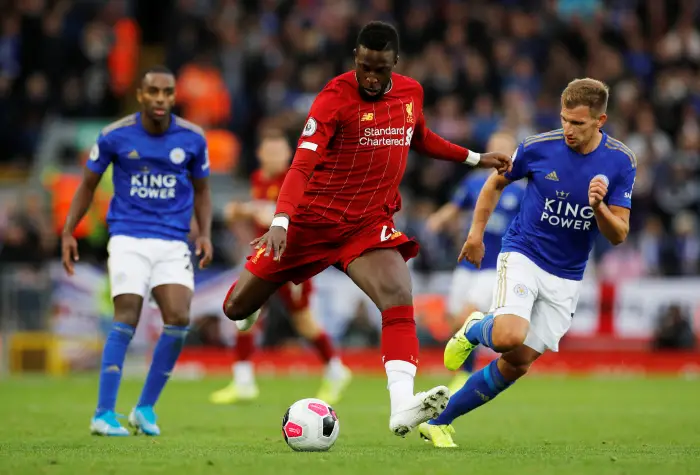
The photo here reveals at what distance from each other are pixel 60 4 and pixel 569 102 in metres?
17.7

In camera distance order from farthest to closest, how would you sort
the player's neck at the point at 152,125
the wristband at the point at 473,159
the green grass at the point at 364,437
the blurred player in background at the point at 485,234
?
the blurred player in background at the point at 485,234 → the player's neck at the point at 152,125 → the wristband at the point at 473,159 → the green grass at the point at 364,437

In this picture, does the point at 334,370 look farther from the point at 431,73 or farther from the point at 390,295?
the point at 431,73

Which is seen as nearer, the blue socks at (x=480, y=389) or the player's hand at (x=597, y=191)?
the player's hand at (x=597, y=191)

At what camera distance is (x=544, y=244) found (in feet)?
27.1

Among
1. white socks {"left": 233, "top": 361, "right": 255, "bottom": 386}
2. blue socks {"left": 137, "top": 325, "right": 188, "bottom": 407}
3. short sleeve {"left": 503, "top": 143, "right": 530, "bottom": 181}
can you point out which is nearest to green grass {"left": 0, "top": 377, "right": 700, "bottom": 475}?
white socks {"left": 233, "top": 361, "right": 255, "bottom": 386}

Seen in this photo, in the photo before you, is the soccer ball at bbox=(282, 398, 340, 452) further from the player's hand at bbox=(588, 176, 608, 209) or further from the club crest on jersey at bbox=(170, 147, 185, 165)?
the club crest on jersey at bbox=(170, 147, 185, 165)

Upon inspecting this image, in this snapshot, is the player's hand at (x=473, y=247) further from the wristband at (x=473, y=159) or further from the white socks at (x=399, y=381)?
the white socks at (x=399, y=381)

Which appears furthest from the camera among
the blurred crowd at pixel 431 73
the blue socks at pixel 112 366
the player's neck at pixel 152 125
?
the blurred crowd at pixel 431 73

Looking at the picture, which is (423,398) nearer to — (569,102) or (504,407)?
(569,102)

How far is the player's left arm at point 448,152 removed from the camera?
27.5ft

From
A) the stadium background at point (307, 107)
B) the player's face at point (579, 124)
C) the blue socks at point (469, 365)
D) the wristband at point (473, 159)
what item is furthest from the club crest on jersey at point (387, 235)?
the stadium background at point (307, 107)

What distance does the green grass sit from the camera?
685 cm

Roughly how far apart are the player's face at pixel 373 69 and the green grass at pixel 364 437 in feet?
7.57

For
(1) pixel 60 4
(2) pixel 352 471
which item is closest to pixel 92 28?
(1) pixel 60 4
